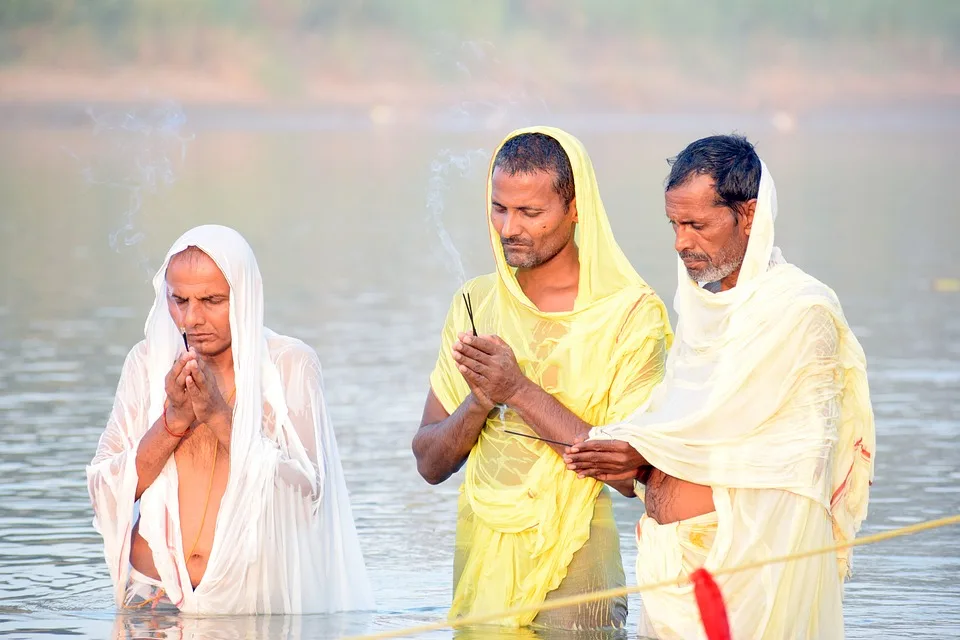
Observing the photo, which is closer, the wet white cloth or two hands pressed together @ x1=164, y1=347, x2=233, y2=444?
the wet white cloth

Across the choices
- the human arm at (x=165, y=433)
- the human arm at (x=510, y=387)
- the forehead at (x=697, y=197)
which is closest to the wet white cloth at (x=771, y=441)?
the forehead at (x=697, y=197)

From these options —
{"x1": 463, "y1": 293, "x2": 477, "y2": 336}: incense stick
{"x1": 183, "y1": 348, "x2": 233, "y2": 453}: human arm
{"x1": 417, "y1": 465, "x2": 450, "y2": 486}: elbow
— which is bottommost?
{"x1": 417, "y1": 465, "x2": 450, "y2": 486}: elbow

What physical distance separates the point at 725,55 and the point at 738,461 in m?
47.8

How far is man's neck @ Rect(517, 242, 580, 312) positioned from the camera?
17.0 ft

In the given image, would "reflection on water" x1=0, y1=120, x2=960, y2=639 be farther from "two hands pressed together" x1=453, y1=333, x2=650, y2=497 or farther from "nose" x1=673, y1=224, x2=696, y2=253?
"nose" x1=673, y1=224, x2=696, y2=253

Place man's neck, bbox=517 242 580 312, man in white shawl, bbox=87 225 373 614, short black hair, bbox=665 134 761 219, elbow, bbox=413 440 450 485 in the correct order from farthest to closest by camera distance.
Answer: man in white shawl, bbox=87 225 373 614
elbow, bbox=413 440 450 485
man's neck, bbox=517 242 580 312
short black hair, bbox=665 134 761 219

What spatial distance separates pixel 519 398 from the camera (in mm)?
4977

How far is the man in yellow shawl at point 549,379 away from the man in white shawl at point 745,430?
0.82ft

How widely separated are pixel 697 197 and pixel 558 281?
647 millimetres

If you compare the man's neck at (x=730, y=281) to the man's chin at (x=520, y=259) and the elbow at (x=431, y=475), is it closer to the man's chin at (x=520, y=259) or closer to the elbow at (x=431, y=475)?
the man's chin at (x=520, y=259)

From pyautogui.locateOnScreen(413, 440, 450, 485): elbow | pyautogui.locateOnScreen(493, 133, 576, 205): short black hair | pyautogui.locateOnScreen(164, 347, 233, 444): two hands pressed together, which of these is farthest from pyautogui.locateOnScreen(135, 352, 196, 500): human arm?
pyautogui.locateOnScreen(493, 133, 576, 205): short black hair

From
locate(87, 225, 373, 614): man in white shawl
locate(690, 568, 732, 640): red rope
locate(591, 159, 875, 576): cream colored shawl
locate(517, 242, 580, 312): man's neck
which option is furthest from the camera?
locate(87, 225, 373, 614): man in white shawl

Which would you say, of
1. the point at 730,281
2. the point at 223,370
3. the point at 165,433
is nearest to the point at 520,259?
the point at 730,281

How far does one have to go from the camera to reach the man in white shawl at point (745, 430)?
4559 mm
